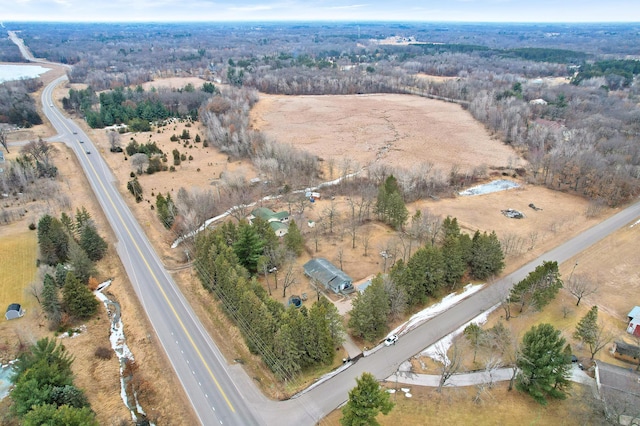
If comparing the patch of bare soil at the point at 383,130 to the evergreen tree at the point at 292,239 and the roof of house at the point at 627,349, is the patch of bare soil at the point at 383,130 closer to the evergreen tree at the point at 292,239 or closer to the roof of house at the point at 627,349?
the evergreen tree at the point at 292,239

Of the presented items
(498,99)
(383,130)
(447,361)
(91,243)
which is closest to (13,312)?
(91,243)

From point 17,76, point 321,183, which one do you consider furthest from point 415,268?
point 17,76

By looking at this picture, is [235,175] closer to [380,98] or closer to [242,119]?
[242,119]

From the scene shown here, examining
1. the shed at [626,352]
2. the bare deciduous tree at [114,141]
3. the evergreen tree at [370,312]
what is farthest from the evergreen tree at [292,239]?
the bare deciduous tree at [114,141]

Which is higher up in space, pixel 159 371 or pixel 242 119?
pixel 242 119

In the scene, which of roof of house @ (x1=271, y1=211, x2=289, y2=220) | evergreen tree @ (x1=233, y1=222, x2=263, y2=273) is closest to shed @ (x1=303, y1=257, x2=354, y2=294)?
evergreen tree @ (x1=233, y1=222, x2=263, y2=273)

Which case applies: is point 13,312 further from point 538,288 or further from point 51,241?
point 538,288

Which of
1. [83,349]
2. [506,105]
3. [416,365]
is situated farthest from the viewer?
[506,105]
